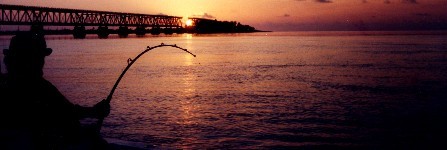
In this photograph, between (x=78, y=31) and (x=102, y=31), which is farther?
(x=102, y=31)

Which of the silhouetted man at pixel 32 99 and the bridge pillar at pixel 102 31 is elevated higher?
the silhouetted man at pixel 32 99

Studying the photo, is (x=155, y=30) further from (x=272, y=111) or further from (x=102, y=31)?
(x=272, y=111)

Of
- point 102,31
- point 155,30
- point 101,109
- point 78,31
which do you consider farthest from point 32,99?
point 155,30

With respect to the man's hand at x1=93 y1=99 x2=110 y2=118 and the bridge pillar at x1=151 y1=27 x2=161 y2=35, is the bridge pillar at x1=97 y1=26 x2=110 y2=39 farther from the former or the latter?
the man's hand at x1=93 y1=99 x2=110 y2=118

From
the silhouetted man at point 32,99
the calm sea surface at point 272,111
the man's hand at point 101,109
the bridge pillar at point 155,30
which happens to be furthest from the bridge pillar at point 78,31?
the silhouetted man at point 32,99

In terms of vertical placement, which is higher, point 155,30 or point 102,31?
point 102,31

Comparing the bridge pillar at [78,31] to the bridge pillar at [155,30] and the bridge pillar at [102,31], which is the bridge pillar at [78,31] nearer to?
the bridge pillar at [102,31]

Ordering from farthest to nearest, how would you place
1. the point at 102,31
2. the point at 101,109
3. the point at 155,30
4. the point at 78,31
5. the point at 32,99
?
the point at 155,30 → the point at 102,31 → the point at 78,31 → the point at 101,109 → the point at 32,99

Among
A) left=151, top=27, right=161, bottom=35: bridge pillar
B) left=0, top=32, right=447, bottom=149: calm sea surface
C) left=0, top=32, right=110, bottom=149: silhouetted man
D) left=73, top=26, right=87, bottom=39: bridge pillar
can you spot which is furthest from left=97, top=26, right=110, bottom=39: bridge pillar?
left=0, top=32, right=110, bottom=149: silhouetted man

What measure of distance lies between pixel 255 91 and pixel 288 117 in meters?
6.77

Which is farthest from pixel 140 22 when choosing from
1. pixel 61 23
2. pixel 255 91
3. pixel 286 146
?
pixel 286 146

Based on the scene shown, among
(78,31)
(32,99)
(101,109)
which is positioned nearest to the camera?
(32,99)

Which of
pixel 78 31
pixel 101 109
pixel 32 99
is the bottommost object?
pixel 78 31

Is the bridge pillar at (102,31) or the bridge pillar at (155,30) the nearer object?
the bridge pillar at (102,31)
